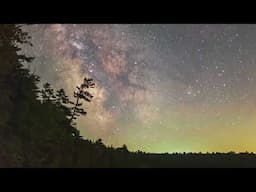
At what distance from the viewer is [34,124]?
26.2 meters

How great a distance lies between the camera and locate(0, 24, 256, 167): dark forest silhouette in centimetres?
1914

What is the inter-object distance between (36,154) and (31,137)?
43.8 inches

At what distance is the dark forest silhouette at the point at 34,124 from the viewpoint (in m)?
19.1

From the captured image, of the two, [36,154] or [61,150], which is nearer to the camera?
[36,154]
